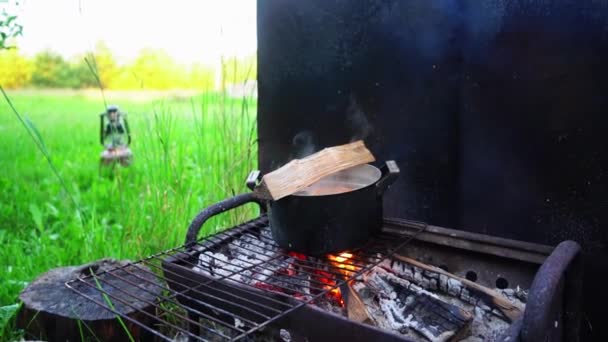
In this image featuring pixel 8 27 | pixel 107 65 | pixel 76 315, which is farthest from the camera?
pixel 107 65

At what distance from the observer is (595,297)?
6.54 ft

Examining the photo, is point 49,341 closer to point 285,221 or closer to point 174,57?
point 285,221

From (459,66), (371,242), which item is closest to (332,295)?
(371,242)

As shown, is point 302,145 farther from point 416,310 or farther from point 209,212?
point 416,310

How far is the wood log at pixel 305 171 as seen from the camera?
164 centimetres

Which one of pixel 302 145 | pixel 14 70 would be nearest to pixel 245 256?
pixel 302 145

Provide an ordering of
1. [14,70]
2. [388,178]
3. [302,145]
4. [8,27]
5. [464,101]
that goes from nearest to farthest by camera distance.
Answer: [388,178] → [464,101] → [302,145] → [8,27] → [14,70]

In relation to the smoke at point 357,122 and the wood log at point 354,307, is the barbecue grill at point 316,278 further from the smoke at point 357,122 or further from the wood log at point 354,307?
the smoke at point 357,122

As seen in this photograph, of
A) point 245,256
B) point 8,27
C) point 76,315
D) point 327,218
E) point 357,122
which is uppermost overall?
point 8,27

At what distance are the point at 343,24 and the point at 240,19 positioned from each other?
89 cm

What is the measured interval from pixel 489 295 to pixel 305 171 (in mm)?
792

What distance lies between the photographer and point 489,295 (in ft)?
5.76

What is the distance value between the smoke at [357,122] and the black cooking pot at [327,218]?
71 centimetres

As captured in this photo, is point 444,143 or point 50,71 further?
point 50,71
